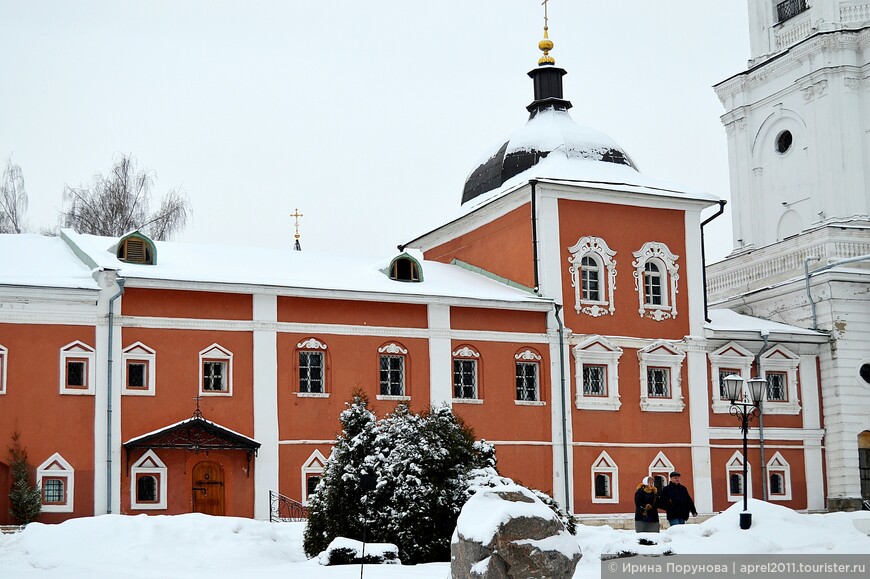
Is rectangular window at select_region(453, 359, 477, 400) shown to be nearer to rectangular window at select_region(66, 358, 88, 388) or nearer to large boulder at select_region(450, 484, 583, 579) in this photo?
rectangular window at select_region(66, 358, 88, 388)

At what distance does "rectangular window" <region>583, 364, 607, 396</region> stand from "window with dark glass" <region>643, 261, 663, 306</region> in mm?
2391

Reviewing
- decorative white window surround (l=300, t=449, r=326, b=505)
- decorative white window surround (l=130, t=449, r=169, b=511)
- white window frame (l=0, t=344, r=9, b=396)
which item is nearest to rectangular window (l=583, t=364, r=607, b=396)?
decorative white window surround (l=300, t=449, r=326, b=505)

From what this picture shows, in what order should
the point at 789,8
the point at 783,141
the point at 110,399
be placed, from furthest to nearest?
the point at 783,141, the point at 789,8, the point at 110,399

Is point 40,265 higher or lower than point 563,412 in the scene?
higher

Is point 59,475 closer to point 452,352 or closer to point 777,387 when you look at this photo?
point 452,352

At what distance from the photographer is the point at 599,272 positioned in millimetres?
32156

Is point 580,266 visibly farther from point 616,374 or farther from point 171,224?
point 171,224

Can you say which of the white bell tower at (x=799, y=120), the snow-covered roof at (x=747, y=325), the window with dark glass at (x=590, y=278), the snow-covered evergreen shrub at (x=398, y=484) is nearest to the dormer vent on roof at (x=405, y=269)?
the window with dark glass at (x=590, y=278)

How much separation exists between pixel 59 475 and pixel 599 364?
13.2m

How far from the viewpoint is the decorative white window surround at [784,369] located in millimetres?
33375

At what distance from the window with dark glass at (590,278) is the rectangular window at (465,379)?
3730mm

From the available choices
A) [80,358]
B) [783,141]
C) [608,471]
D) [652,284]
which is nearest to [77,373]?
[80,358]

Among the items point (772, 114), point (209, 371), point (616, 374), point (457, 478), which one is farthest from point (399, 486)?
point (772, 114)

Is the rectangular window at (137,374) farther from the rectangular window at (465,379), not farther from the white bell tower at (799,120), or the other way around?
the white bell tower at (799,120)
